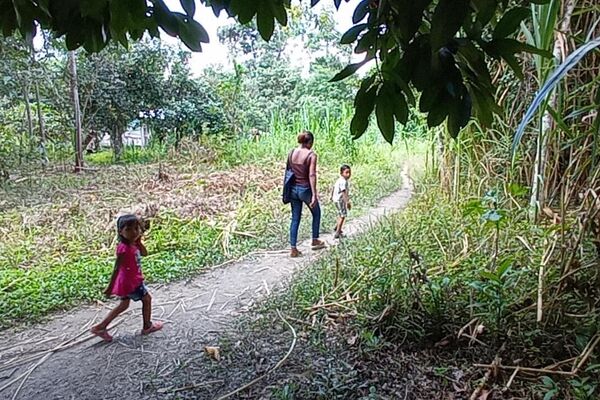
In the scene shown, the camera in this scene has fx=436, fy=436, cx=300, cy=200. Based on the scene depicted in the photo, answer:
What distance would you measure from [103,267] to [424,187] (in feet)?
9.18

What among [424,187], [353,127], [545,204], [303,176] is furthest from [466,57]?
[424,187]

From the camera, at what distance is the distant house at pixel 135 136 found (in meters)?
9.44

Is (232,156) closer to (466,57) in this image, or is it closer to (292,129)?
(292,129)

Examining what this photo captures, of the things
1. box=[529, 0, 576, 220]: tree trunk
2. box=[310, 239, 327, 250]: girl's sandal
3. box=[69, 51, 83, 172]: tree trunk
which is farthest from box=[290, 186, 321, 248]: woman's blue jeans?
box=[69, 51, 83, 172]: tree trunk

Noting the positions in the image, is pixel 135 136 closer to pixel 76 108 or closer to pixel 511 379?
pixel 76 108

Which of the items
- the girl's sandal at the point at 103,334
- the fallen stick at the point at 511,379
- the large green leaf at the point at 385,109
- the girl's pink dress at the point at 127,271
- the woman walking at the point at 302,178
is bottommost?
the girl's sandal at the point at 103,334

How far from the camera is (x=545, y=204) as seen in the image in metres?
2.31

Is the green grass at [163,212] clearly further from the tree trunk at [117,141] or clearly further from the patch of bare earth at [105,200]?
the tree trunk at [117,141]

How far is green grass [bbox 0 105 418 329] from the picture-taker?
3.27 m

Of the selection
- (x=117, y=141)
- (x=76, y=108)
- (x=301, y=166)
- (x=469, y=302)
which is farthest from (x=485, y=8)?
(x=117, y=141)

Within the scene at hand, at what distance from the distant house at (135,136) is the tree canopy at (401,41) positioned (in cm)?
892

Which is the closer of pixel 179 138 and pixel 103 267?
pixel 103 267

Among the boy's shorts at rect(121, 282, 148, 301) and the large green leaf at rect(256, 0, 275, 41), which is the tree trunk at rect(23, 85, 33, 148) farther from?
the large green leaf at rect(256, 0, 275, 41)

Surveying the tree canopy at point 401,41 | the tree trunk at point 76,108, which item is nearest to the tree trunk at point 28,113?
the tree trunk at point 76,108
